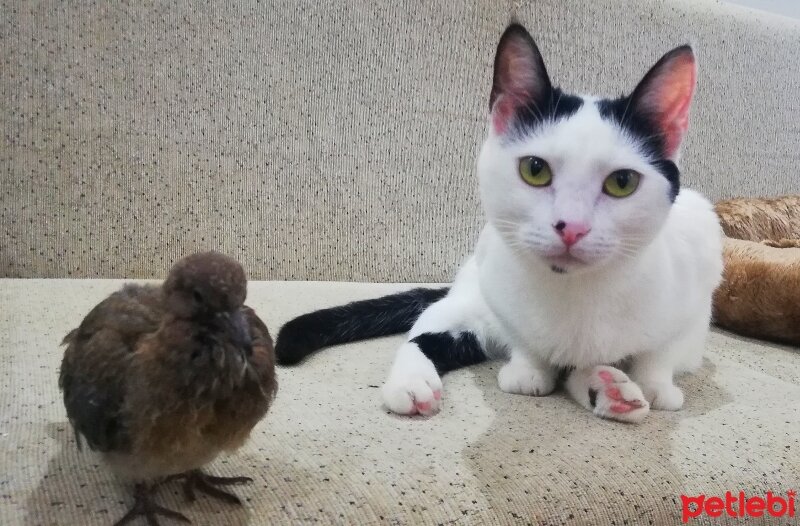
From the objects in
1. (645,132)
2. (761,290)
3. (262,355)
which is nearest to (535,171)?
(645,132)

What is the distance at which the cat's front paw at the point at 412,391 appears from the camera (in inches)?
35.0

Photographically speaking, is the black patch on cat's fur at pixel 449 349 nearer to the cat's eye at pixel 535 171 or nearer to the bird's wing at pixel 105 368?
the cat's eye at pixel 535 171

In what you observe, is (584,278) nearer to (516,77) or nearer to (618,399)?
(618,399)

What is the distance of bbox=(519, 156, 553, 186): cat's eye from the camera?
84 centimetres

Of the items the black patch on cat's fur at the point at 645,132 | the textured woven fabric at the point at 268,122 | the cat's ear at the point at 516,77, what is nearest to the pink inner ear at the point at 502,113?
the cat's ear at the point at 516,77

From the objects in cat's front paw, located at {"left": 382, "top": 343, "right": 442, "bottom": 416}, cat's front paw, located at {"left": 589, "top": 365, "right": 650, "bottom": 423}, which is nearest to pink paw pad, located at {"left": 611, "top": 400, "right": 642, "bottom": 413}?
cat's front paw, located at {"left": 589, "top": 365, "right": 650, "bottom": 423}

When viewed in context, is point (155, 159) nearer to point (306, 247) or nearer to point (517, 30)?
point (306, 247)

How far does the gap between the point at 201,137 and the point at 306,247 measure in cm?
35

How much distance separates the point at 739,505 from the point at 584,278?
330 mm

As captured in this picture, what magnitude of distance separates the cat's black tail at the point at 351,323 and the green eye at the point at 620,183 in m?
0.54

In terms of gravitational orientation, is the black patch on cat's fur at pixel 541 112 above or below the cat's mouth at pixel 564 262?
above

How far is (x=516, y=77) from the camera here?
0.90 meters

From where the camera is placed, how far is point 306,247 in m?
1.62

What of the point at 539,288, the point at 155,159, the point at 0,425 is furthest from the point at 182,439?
the point at 155,159
